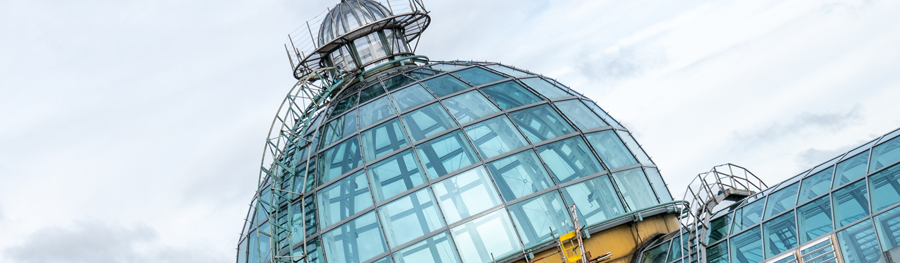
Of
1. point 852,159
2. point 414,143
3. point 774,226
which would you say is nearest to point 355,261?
point 414,143

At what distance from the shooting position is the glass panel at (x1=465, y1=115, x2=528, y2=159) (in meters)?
28.4

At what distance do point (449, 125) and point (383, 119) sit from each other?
2430mm

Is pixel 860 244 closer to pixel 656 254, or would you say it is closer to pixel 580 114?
pixel 656 254

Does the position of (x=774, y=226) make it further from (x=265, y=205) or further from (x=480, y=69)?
(x=265, y=205)

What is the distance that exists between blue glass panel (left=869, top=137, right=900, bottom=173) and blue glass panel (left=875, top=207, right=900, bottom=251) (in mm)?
1955

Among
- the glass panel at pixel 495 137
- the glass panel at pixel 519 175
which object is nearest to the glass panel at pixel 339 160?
the glass panel at pixel 495 137

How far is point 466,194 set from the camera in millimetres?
27188

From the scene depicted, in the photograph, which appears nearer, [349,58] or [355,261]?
[355,261]

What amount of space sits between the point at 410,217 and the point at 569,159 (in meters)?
5.53

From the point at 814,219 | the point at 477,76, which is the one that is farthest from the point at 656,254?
the point at 477,76

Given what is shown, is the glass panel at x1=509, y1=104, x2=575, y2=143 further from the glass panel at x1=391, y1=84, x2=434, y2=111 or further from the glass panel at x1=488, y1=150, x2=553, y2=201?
the glass panel at x1=391, y1=84, x2=434, y2=111

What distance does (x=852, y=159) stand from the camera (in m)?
23.4

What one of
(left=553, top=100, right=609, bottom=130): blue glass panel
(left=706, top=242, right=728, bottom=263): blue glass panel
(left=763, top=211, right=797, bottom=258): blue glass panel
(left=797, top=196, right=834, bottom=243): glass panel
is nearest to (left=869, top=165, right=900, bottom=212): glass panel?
(left=797, top=196, right=834, bottom=243): glass panel

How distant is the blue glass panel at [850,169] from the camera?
22.4 metres
